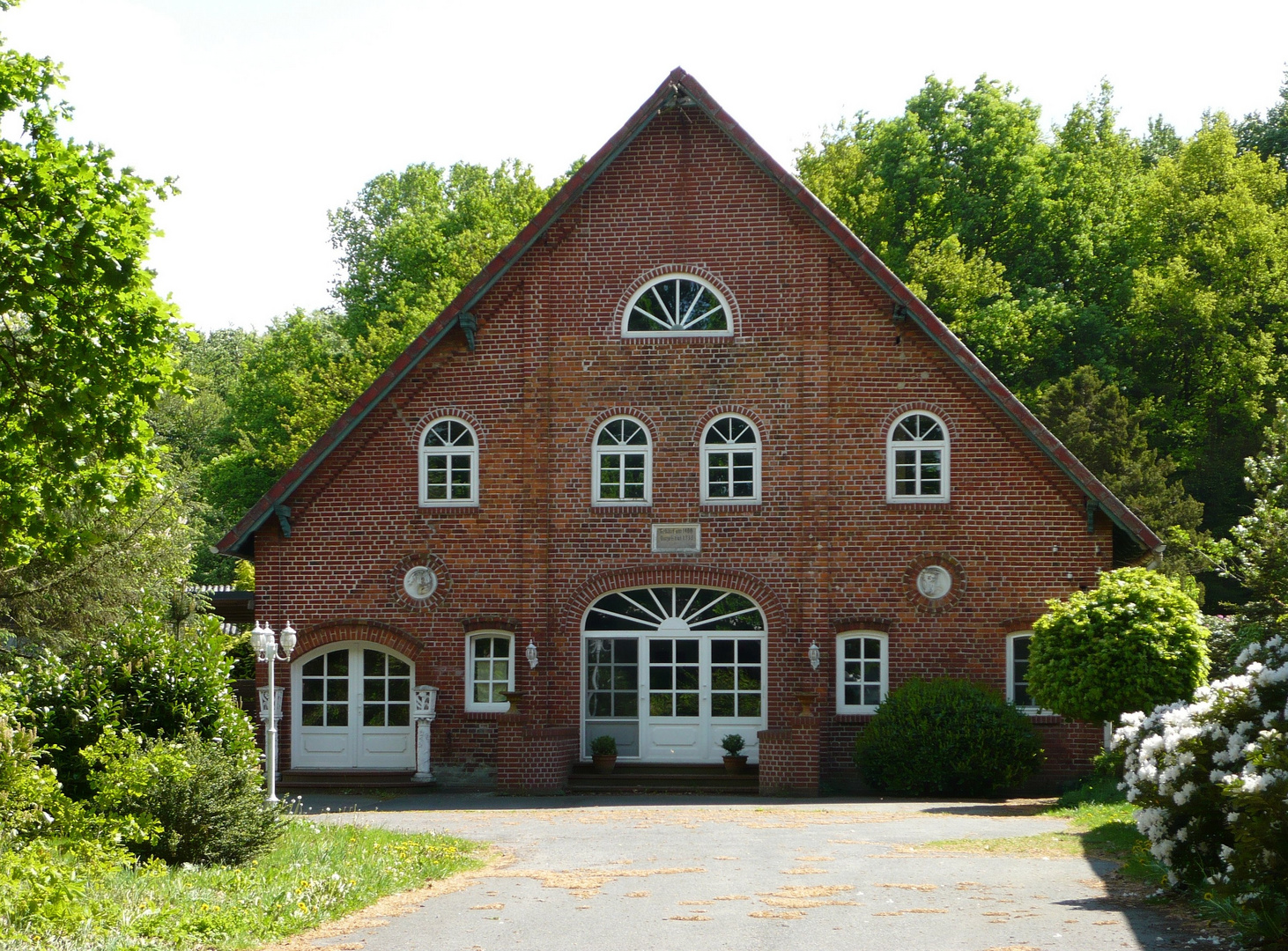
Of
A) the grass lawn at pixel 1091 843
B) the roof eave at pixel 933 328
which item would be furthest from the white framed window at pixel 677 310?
the grass lawn at pixel 1091 843

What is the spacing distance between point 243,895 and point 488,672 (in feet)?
38.4

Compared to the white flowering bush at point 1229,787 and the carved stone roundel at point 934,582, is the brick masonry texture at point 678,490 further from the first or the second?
the white flowering bush at point 1229,787

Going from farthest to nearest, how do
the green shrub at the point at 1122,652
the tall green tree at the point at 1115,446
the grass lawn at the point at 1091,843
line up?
the tall green tree at the point at 1115,446 < the green shrub at the point at 1122,652 < the grass lawn at the point at 1091,843

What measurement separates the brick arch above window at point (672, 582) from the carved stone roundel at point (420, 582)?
2.03 meters

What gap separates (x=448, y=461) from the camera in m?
22.5

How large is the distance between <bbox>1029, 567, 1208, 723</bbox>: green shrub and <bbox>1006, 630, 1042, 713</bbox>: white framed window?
106 inches

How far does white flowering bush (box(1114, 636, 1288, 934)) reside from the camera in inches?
356

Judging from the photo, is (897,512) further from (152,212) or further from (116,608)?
(116,608)

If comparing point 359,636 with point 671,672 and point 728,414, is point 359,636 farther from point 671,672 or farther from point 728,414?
point 728,414

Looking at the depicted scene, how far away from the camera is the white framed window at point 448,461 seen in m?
22.5

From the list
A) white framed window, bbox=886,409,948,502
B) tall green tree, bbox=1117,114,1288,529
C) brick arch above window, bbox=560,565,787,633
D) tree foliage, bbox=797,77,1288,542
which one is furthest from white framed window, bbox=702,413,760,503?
tall green tree, bbox=1117,114,1288,529

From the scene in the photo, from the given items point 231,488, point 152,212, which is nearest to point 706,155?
point 152,212

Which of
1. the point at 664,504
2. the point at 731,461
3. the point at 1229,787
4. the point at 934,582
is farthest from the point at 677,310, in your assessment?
the point at 1229,787

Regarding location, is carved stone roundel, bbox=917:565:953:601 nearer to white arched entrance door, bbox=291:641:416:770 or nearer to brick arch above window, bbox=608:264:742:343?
brick arch above window, bbox=608:264:742:343
